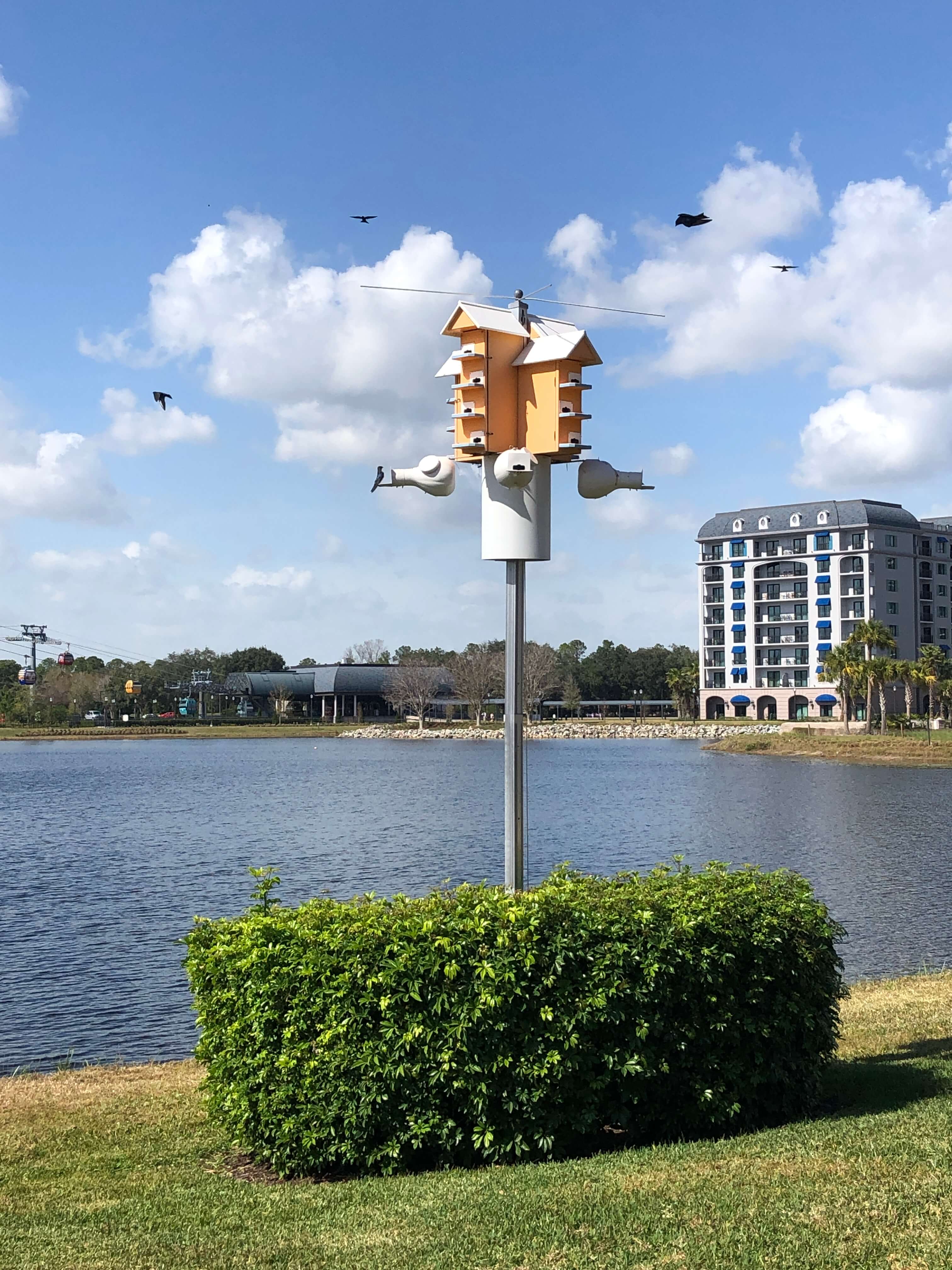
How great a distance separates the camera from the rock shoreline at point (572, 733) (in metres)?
136

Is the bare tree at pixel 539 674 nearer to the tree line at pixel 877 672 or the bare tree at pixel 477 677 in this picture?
the bare tree at pixel 477 677

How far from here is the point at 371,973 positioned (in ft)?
25.5

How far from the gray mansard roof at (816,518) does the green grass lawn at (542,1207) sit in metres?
131

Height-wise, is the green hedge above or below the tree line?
below

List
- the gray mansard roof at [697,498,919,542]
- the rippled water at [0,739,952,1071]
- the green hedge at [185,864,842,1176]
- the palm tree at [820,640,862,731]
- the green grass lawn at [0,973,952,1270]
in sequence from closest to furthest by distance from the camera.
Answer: the green grass lawn at [0,973,952,1270] → the green hedge at [185,864,842,1176] → the rippled water at [0,739,952,1071] → the palm tree at [820,640,862,731] → the gray mansard roof at [697,498,919,542]

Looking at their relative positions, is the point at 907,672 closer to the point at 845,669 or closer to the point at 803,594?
the point at 845,669

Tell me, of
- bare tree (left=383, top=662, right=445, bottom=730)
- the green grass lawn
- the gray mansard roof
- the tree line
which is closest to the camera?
the green grass lawn

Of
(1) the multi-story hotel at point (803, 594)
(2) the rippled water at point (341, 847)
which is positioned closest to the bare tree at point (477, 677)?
(1) the multi-story hotel at point (803, 594)

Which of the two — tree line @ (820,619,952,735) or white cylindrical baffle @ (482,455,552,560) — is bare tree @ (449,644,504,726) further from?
white cylindrical baffle @ (482,455,552,560)

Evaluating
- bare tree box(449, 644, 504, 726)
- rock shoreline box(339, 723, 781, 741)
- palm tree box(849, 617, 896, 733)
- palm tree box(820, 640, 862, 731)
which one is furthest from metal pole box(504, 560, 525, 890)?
bare tree box(449, 644, 504, 726)

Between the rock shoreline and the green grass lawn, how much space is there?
405ft

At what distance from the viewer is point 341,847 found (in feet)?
132

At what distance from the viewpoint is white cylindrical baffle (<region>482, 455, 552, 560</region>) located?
1044 cm

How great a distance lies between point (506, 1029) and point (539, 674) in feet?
456
